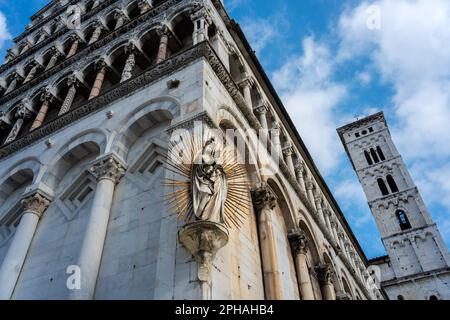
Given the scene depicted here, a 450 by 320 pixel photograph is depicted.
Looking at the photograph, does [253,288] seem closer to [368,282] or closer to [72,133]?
[72,133]

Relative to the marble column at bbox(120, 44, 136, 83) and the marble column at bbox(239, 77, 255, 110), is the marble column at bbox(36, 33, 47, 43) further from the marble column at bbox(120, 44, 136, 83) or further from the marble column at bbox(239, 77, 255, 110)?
the marble column at bbox(239, 77, 255, 110)

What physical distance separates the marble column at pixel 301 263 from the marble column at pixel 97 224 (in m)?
6.22

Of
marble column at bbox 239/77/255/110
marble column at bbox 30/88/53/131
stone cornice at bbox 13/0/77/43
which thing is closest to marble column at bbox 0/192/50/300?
marble column at bbox 30/88/53/131

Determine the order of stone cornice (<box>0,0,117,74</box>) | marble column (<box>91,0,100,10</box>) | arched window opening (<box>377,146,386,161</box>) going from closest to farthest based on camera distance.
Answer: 1. stone cornice (<box>0,0,117,74</box>)
2. marble column (<box>91,0,100,10</box>)
3. arched window opening (<box>377,146,386,161</box>)

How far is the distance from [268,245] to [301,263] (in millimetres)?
3114

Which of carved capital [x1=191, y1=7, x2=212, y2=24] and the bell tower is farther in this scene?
the bell tower

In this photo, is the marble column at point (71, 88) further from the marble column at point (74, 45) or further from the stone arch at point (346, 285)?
the stone arch at point (346, 285)

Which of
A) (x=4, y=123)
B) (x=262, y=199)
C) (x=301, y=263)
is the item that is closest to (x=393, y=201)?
(x=301, y=263)

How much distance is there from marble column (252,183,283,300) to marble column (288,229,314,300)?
93.9 inches

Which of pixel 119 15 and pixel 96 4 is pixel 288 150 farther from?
pixel 96 4

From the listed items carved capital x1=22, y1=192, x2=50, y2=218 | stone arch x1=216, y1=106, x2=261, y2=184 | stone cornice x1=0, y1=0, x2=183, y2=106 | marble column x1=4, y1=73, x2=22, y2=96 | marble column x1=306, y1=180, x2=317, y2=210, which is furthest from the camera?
marble column x1=4, y1=73, x2=22, y2=96

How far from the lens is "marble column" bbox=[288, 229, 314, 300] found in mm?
11266

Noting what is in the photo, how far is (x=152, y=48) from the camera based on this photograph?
51.3 feet
